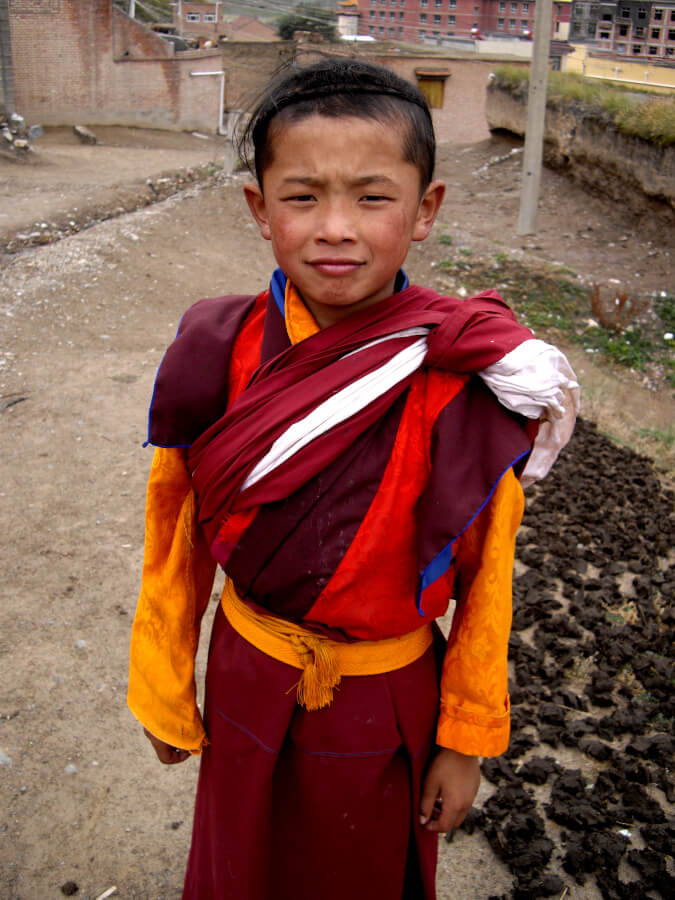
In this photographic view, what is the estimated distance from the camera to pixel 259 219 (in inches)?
61.7

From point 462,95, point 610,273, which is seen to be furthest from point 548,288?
point 462,95

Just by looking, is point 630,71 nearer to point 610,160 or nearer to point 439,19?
point 610,160

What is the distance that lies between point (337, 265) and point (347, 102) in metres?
0.28

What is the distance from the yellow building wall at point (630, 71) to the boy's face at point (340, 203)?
7597 millimetres

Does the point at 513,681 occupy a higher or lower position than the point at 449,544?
lower

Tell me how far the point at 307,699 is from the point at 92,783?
5.26 feet

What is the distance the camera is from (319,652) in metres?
1.48

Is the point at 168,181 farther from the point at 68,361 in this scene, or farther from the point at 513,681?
the point at 513,681

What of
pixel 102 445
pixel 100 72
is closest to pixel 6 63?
pixel 100 72

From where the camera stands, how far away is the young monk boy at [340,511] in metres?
1.36

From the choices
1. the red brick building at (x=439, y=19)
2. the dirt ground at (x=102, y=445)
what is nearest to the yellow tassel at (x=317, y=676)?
the dirt ground at (x=102, y=445)

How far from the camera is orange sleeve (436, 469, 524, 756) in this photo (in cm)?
143

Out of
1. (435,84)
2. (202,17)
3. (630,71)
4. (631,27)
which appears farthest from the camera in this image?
(202,17)

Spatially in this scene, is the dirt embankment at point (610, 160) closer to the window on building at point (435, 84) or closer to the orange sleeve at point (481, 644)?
the orange sleeve at point (481, 644)
